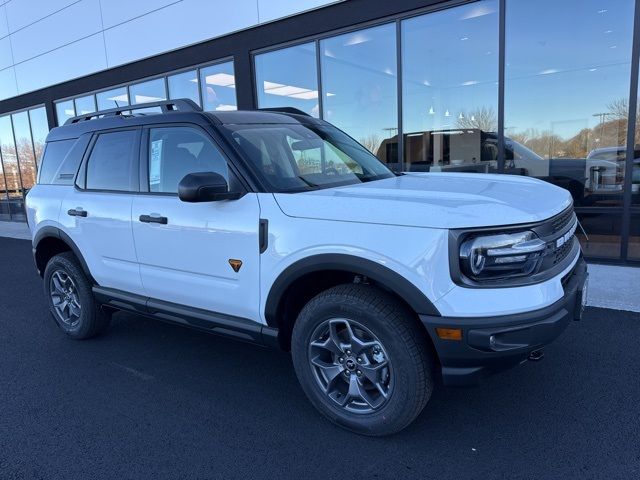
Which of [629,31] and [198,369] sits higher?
[629,31]

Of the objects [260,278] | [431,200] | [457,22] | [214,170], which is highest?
[457,22]

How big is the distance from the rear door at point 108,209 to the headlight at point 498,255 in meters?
2.52

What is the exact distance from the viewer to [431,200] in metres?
2.54

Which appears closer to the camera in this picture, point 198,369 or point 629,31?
point 198,369

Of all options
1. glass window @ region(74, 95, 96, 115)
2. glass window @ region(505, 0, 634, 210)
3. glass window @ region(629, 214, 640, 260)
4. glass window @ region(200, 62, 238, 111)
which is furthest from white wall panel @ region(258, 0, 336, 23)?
glass window @ region(74, 95, 96, 115)

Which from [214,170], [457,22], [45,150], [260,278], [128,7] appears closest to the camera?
[260,278]

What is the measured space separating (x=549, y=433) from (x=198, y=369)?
2.50 metres

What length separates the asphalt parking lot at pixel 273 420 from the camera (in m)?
2.53

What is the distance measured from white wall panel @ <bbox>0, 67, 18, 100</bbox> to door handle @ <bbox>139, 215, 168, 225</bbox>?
47.7ft

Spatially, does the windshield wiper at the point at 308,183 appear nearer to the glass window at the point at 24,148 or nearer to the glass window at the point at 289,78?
the glass window at the point at 289,78

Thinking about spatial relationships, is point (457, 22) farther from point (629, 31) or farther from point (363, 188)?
point (363, 188)

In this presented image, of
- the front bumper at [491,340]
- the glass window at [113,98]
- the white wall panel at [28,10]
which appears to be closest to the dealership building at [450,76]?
the glass window at [113,98]

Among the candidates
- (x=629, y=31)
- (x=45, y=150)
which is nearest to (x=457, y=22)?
(x=629, y=31)

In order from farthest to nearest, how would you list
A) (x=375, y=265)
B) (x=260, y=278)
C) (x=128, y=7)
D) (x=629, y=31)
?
(x=128, y=7)
(x=629, y=31)
(x=260, y=278)
(x=375, y=265)
